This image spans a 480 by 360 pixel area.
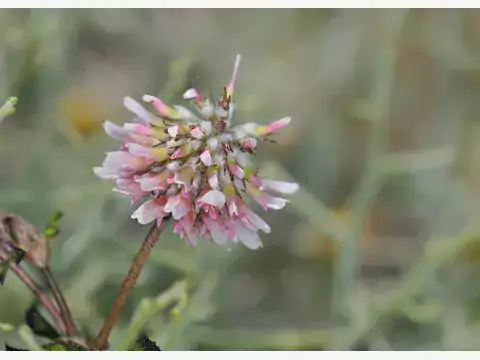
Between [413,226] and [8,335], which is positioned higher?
[413,226]

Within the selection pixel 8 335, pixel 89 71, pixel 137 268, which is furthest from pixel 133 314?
pixel 89 71

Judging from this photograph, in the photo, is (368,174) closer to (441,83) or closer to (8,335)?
(441,83)

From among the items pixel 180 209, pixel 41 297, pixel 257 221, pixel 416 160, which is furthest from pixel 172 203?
pixel 416 160

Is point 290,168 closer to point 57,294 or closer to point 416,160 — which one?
point 416,160

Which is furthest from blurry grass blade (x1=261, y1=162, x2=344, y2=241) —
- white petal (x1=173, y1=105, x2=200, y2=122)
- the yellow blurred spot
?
the yellow blurred spot

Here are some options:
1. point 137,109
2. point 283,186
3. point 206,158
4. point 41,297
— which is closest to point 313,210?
point 283,186

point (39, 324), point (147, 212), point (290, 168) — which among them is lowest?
point (39, 324)

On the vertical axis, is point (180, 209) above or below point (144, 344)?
above
